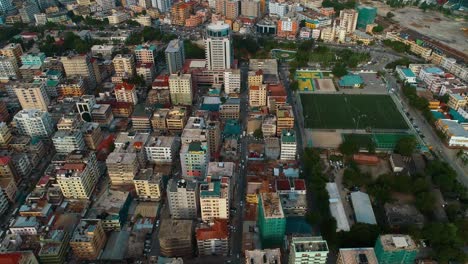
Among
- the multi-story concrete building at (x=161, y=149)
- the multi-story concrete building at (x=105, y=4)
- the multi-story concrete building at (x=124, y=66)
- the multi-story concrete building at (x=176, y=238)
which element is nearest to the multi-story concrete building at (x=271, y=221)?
the multi-story concrete building at (x=176, y=238)

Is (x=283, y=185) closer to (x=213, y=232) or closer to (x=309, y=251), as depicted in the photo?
(x=213, y=232)

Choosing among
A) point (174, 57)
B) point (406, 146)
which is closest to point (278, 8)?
point (174, 57)

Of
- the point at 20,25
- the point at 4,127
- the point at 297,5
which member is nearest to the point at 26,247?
the point at 4,127

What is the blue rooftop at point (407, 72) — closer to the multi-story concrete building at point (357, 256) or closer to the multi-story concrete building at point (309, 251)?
the multi-story concrete building at point (357, 256)

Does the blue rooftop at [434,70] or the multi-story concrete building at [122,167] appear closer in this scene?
the multi-story concrete building at [122,167]

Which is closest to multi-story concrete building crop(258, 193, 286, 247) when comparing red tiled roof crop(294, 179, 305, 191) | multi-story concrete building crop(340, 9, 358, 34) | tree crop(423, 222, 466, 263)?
red tiled roof crop(294, 179, 305, 191)

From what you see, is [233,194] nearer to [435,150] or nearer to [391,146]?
[391,146]

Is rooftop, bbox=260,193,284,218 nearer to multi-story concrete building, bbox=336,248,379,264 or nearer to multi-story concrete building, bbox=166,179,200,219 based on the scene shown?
multi-story concrete building, bbox=336,248,379,264
